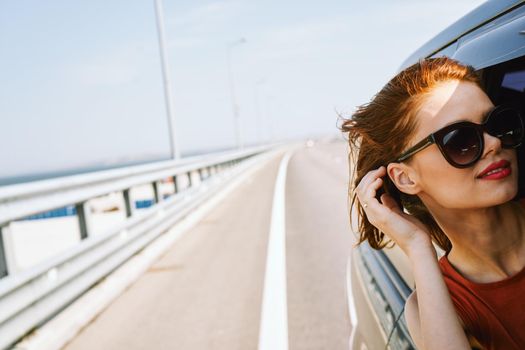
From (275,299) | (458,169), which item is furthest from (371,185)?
(275,299)

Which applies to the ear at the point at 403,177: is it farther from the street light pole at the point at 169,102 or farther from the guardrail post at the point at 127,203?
the street light pole at the point at 169,102

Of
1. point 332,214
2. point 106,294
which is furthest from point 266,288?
point 332,214

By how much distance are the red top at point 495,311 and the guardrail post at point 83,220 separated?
439cm

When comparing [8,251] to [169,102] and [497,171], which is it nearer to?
[497,171]

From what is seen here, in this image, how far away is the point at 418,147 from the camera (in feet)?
5.46

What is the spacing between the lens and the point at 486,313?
150 cm

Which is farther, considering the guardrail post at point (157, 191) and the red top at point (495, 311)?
the guardrail post at point (157, 191)

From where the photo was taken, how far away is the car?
65.1 inches

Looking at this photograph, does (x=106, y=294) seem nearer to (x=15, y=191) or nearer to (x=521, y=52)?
(x=15, y=191)

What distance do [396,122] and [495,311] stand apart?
0.69 m

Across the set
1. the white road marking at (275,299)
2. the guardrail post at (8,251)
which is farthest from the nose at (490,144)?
the guardrail post at (8,251)

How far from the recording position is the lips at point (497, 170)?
1.56 meters

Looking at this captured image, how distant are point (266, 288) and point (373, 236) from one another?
3370 mm

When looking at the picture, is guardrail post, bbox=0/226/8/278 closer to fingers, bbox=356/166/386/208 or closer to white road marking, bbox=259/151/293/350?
white road marking, bbox=259/151/293/350
